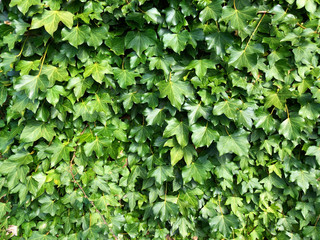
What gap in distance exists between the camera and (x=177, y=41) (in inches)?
72.9

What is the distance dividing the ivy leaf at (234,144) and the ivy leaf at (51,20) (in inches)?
57.7

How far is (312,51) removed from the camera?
2.02 meters

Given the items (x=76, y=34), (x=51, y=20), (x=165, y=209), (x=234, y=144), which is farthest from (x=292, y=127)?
(x=51, y=20)

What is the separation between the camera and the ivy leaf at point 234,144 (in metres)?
2.01

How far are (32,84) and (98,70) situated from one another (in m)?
0.48

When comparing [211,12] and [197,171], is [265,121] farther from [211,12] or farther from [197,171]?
[211,12]

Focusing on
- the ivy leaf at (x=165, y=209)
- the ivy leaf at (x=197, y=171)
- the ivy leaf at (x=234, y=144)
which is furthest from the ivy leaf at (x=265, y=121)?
the ivy leaf at (x=165, y=209)

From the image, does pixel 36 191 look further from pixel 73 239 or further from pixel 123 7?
pixel 123 7

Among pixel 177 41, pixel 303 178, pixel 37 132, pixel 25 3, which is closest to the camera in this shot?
pixel 25 3

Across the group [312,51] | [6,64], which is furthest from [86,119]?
[312,51]

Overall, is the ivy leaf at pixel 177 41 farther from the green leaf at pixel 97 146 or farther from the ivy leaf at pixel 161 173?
the ivy leaf at pixel 161 173

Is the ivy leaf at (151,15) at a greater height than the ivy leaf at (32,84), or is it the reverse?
the ivy leaf at (151,15)

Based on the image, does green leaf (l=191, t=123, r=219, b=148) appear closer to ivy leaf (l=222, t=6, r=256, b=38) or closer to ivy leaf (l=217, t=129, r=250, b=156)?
→ ivy leaf (l=217, t=129, r=250, b=156)

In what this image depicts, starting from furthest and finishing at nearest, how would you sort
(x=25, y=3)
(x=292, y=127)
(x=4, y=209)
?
(x=4, y=209) < (x=292, y=127) < (x=25, y=3)
